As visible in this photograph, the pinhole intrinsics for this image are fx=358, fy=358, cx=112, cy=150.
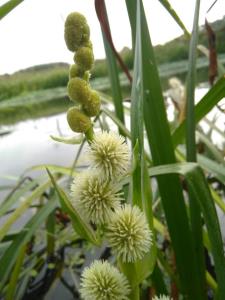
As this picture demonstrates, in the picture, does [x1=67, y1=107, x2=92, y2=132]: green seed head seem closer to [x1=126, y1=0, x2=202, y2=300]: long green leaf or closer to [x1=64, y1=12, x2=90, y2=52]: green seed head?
[x1=64, y1=12, x2=90, y2=52]: green seed head

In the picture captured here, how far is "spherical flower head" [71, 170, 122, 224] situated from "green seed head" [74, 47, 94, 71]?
0.37ft

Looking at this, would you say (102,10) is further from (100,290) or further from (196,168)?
(100,290)

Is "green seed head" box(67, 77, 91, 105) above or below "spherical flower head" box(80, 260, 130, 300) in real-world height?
above

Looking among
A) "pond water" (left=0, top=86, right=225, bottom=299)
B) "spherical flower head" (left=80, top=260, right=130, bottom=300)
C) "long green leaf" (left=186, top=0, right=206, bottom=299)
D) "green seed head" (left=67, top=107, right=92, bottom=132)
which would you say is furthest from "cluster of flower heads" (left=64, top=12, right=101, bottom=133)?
"pond water" (left=0, top=86, right=225, bottom=299)

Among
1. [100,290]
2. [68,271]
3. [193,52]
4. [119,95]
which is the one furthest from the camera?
[68,271]

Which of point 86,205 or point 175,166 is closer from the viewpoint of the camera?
point 86,205

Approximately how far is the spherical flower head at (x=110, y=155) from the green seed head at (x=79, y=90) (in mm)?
48

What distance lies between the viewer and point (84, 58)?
372 millimetres

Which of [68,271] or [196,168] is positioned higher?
[196,168]

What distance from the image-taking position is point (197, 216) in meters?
0.64

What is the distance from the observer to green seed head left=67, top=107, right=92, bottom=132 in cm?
36

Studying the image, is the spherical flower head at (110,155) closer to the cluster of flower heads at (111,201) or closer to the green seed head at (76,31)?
the cluster of flower heads at (111,201)

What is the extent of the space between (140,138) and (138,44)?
12 centimetres

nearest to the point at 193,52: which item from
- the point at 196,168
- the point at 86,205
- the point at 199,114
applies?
the point at 199,114
